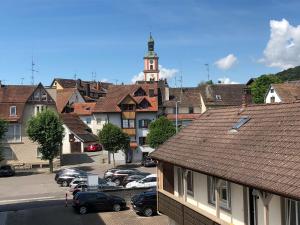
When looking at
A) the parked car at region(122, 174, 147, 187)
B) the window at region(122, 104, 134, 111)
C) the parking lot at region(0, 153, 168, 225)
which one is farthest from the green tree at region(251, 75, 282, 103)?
the parked car at region(122, 174, 147, 187)

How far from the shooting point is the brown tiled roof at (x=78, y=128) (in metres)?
75.0

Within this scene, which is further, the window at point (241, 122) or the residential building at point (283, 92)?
the residential building at point (283, 92)

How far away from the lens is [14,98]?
66.4m

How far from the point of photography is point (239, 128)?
19.2 m

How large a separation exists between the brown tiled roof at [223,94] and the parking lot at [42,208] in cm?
3906

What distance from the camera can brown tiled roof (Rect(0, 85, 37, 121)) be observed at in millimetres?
65125

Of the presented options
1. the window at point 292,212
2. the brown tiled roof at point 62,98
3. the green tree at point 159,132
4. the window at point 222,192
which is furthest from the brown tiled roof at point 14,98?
the window at point 292,212

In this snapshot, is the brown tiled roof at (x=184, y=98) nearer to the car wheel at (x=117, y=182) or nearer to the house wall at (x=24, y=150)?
the house wall at (x=24, y=150)

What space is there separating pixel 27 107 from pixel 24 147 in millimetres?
5437

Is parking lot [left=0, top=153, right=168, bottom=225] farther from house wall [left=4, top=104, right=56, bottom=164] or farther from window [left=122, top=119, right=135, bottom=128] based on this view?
window [left=122, top=119, right=135, bottom=128]

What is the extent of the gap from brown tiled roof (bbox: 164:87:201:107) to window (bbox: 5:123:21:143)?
2934 centimetres

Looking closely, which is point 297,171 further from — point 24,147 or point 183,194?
point 24,147

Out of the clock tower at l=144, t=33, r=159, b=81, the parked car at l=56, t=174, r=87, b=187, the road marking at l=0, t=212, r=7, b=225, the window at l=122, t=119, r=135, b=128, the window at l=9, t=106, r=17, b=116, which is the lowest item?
the road marking at l=0, t=212, r=7, b=225

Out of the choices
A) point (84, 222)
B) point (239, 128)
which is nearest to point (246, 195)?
point (239, 128)
